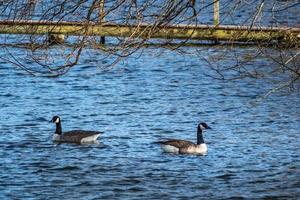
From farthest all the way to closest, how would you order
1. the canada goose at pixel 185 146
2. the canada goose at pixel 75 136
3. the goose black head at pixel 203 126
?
the goose black head at pixel 203 126
the canada goose at pixel 75 136
the canada goose at pixel 185 146

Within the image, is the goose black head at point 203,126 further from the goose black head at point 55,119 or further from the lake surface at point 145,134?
the goose black head at point 55,119

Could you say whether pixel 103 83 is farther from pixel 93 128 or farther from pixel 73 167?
pixel 73 167

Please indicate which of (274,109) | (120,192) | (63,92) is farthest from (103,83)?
(120,192)

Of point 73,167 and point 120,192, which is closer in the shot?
point 120,192

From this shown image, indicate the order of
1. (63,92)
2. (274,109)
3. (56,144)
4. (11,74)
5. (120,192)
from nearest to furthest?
1. (120,192)
2. (56,144)
3. (274,109)
4. (63,92)
5. (11,74)

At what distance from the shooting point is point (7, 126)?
21094 millimetres

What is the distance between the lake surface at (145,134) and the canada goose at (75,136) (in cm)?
19

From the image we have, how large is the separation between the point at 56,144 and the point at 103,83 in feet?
24.0

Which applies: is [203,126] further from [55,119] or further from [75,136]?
[55,119]

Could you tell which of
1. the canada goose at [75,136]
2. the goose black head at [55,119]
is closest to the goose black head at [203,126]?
the canada goose at [75,136]

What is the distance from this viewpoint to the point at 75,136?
65.9 feet

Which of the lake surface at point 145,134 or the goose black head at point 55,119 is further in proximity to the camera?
the goose black head at point 55,119

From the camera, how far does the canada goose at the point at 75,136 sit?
19.6 meters

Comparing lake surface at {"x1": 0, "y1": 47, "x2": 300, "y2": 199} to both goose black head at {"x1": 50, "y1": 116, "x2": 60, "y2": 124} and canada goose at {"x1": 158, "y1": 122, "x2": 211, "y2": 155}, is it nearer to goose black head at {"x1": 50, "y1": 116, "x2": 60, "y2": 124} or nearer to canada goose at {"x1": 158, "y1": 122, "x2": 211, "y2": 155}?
canada goose at {"x1": 158, "y1": 122, "x2": 211, "y2": 155}
